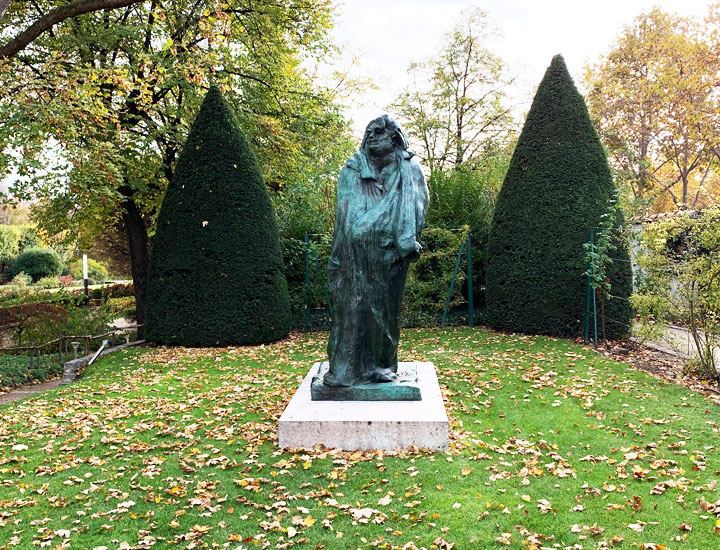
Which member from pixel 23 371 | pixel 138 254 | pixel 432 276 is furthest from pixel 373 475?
pixel 138 254

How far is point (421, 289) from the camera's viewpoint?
13.7 m

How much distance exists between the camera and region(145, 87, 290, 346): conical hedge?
11500 millimetres

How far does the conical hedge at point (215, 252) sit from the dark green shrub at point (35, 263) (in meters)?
30.6

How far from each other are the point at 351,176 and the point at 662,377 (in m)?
5.43

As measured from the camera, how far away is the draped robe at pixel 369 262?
5.34 m

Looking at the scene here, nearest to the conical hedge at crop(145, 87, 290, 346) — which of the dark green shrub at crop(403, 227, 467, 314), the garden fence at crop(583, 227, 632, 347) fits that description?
the dark green shrub at crop(403, 227, 467, 314)

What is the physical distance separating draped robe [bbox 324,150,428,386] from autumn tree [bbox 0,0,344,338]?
19.2 feet

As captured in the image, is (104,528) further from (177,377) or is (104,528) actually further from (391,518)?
(177,377)

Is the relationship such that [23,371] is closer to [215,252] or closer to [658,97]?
→ [215,252]

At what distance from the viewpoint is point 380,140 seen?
215 inches

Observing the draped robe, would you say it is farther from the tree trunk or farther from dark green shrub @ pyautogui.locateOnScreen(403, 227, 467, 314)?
the tree trunk

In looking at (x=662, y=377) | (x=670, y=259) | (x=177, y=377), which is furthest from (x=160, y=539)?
(x=670, y=259)

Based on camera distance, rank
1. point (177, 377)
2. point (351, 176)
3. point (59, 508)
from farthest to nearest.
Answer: point (177, 377), point (351, 176), point (59, 508)

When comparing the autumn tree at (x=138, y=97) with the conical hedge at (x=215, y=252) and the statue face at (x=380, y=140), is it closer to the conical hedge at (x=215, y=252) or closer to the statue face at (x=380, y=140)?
the conical hedge at (x=215, y=252)
